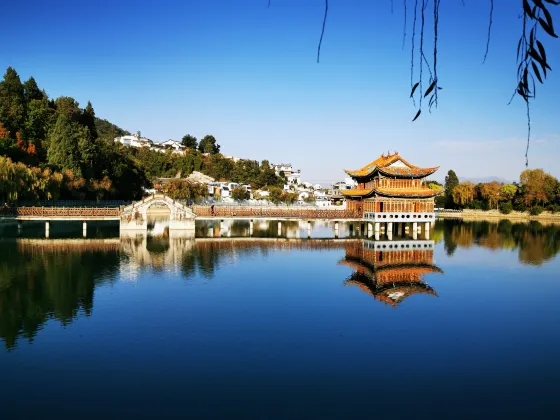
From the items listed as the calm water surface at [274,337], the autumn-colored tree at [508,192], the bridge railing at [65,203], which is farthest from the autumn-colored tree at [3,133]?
the autumn-colored tree at [508,192]

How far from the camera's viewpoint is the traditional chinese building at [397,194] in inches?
1500

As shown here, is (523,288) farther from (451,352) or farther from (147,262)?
(147,262)

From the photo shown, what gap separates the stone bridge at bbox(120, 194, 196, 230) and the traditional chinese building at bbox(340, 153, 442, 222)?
14.5m

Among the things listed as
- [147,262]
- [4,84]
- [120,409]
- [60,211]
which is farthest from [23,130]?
[120,409]

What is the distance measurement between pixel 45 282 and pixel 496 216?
65.7 m

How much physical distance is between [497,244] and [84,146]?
42434 mm

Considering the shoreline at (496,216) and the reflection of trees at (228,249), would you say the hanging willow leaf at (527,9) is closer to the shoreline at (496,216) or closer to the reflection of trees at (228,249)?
the reflection of trees at (228,249)

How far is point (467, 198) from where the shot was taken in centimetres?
7556

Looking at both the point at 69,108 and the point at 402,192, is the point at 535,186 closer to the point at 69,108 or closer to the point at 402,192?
the point at 402,192

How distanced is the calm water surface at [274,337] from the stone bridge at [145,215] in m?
10.8

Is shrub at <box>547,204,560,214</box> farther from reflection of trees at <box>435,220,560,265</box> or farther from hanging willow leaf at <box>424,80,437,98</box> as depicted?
hanging willow leaf at <box>424,80,437,98</box>

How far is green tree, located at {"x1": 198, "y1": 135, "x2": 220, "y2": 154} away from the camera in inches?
4178

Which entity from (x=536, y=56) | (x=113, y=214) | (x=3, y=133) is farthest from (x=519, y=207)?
(x=536, y=56)

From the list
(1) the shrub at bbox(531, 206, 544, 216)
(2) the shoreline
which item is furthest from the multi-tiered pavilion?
(1) the shrub at bbox(531, 206, 544, 216)
